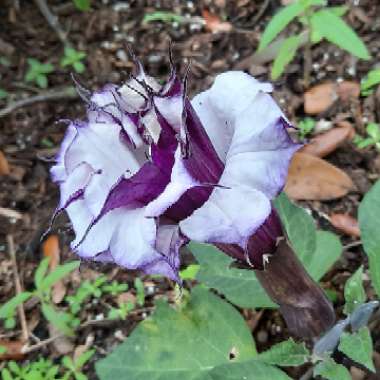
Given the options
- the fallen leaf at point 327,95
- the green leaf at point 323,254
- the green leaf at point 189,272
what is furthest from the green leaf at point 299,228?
the fallen leaf at point 327,95

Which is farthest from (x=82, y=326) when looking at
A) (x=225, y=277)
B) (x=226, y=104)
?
(x=226, y=104)

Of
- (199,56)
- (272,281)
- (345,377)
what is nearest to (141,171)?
(272,281)

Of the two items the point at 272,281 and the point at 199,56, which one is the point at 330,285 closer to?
the point at 272,281

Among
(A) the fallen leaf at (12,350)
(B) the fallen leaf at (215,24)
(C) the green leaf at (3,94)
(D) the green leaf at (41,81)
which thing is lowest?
(A) the fallen leaf at (12,350)

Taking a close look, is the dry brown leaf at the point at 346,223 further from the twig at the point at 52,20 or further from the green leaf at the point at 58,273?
the twig at the point at 52,20

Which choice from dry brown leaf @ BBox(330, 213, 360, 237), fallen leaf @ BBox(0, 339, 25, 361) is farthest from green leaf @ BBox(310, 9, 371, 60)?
fallen leaf @ BBox(0, 339, 25, 361)

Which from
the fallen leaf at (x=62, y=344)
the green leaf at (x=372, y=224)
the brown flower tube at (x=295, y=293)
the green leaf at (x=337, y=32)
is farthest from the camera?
the fallen leaf at (x=62, y=344)

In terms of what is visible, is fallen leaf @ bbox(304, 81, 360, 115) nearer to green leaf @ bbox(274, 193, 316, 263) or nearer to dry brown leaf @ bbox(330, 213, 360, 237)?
dry brown leaf @ bbox(330, 213, 360, 237)
